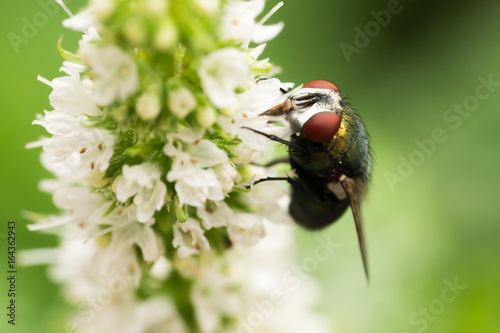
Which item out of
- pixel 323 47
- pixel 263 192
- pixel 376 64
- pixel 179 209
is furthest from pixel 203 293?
pixel 376 64

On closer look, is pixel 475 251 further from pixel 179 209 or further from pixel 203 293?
pixel 179 209

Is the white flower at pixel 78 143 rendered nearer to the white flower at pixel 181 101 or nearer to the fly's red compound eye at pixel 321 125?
the white flower at pixel 181 101

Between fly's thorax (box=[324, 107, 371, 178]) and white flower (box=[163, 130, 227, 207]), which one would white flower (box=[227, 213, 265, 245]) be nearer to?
white flower (box=[163, 130, 227, 207])

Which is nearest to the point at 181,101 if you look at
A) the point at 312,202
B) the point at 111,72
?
the point at 111,72

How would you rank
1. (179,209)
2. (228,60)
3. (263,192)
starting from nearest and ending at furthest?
(228,60), (179,209), (263,192)
